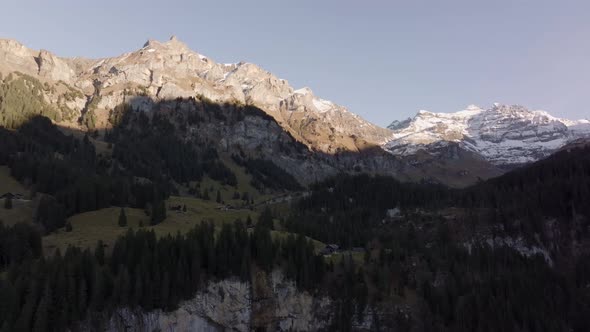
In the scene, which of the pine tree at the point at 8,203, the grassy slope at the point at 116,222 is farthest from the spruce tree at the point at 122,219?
the pine tree at the point at 8,203

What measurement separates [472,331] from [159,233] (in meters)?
91.3

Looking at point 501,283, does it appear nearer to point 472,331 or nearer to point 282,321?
point 472,331

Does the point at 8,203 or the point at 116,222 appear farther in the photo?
the point at 116,222

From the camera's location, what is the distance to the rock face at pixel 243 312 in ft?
334

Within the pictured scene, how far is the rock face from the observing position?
102 meters

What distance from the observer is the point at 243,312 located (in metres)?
120

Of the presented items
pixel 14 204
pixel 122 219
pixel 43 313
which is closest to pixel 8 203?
pixel 14 204

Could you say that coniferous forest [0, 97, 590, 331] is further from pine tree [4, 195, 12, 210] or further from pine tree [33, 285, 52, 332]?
pine tree [4, 195, 12, 210]

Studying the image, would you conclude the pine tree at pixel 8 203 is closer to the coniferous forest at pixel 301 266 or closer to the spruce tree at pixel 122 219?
the coniferous forest at pixel 301 266

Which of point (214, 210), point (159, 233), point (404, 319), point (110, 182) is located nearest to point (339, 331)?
point (404, 319)

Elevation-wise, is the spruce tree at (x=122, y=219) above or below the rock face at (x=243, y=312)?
above

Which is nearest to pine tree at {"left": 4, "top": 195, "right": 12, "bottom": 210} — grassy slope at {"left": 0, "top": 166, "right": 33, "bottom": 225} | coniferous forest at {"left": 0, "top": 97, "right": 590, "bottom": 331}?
grassy slope at {"left": 0, "top": 166, "right": 33, "bottom": 225}

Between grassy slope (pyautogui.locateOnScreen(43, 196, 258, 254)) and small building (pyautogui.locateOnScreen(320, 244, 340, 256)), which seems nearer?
grassy slope (pyautogui.locateOnScreen(43, 196, 258, 254))

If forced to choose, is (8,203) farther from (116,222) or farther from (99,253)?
(99,253)
